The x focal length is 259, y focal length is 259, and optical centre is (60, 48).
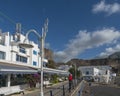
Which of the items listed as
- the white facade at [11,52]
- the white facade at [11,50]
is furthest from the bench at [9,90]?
the white facade at [11,50]

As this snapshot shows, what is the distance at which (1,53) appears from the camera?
35969 mm

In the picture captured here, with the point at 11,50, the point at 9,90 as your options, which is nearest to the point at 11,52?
the point at 11,50

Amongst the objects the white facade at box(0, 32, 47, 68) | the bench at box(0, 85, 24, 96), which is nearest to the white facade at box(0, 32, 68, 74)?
the white facade at box(0, 32, 47, 68)

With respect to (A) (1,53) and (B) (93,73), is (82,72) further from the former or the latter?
(A) (1,53)

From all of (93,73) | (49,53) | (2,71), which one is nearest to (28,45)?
(2,71)

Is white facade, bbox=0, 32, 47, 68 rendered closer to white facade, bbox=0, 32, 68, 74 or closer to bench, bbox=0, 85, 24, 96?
white facade, bbox=0, 32, 68, 74

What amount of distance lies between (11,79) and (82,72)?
265ft

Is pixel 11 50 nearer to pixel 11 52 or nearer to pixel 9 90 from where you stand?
pixel 11 52

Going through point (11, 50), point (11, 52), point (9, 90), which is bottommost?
point (9, 90)

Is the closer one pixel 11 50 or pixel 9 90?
pixel 9 90

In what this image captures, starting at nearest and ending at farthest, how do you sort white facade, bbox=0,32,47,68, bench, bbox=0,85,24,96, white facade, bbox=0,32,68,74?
bench, bbox=0,85,24,96 → white facade, bbox=0,32,68,74 → white facade, bbox=0,32,47,68

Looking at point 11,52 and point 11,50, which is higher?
point 11,50

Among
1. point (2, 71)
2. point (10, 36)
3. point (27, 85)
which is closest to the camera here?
point (2, 71)

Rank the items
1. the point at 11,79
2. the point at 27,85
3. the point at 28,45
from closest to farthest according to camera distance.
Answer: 1. the point at 28,45
2. the point at 11,79
3. the point at 27,85
